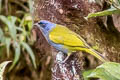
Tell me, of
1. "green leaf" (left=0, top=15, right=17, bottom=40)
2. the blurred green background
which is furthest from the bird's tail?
the blurred green background

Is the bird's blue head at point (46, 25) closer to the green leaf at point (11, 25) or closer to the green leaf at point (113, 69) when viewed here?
the green leaf at point (113, 69)

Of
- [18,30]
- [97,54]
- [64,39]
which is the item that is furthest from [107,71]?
[18,30]

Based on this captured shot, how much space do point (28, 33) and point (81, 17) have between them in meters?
1.74

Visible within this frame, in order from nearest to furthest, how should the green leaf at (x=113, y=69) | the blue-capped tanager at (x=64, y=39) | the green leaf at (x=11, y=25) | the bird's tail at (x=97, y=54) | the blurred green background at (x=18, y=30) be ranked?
the green leaf at (x=113, y=69), the bird's tail at (x=97, y=54), the blue-capped tanager at (x=64, y=39), the green leaf at (x=11, y=25), the blurred green background at (x=18, y=30)

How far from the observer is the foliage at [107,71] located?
1.28 metres

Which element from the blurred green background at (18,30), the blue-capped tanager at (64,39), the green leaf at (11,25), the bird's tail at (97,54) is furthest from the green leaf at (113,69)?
the blurred green background at (18,30)

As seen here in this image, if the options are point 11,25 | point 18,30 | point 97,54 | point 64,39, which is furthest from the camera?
point 18,30

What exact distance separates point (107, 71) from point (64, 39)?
3.12ft

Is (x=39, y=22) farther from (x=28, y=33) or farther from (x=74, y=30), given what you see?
(x=28, y=33)

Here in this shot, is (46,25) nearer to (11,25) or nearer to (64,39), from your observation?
(64,39)

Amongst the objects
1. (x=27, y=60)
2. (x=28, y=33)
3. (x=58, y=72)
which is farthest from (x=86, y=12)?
(x=27, y=60)

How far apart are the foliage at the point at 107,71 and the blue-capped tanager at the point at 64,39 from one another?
0.64 meters

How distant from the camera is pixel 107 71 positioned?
1296 mm

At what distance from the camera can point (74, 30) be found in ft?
7.23
